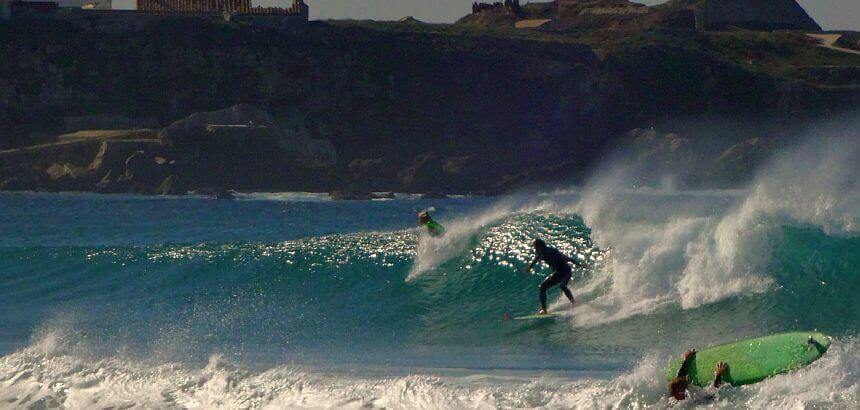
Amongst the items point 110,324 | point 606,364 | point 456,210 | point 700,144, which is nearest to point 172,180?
point 456,210

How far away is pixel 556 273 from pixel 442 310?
6.47ft

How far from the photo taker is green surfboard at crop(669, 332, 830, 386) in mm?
11023

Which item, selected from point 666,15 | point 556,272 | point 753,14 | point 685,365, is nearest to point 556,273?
point 556,272

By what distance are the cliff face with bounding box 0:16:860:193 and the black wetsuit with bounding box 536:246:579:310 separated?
4515cm

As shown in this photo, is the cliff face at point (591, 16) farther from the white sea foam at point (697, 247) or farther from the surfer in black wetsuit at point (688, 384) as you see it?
the surfer in black wetsuit at point (688, 384)

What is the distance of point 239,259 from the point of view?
22156 mm

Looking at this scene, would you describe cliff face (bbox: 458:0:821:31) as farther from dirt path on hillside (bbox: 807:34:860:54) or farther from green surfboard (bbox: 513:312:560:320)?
green surfboard (bbox: 513:312:560:320)

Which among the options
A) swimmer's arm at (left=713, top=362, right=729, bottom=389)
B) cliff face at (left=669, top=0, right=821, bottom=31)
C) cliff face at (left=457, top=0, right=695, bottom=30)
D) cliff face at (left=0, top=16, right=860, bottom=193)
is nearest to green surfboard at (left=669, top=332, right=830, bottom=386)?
swimmer's arm at (left=713, top=362, right=729, bottom=389)

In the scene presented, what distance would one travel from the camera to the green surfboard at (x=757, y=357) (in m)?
11.0

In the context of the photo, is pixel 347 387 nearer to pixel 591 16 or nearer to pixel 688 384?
pixel 688 384

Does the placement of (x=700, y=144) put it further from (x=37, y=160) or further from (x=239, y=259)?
(x=239, y=259)

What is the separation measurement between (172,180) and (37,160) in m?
6.19

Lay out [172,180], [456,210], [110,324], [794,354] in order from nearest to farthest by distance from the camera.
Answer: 1. [794,354]
2. [110,324]
3. [456,210]
4. [172,180]

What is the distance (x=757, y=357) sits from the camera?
11258 mm
